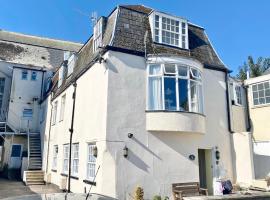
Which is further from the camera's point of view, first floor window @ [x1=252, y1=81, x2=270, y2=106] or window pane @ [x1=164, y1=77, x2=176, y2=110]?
first floor window @ [x1=252, y1=81, x2=270, y2=106]

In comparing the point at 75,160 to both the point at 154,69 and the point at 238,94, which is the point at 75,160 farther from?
the point at 238,94

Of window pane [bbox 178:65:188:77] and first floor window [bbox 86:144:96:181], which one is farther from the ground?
window pane [bbox 178:65:188:77]

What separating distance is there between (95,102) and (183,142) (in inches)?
192

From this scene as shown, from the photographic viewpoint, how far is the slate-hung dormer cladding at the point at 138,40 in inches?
511

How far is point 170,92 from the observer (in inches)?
A: 508

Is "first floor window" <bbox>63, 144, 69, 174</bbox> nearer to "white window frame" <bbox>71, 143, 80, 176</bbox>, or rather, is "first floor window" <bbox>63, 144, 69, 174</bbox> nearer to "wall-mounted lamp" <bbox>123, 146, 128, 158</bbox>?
"white window frame" <bbox>71, 143, 80, 176</bbox>

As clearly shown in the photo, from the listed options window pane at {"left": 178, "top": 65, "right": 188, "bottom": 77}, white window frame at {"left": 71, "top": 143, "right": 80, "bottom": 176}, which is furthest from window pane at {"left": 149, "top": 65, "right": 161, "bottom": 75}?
white window frame at {"left": 71, "top": 143, "right": 80, "bottom": 176}

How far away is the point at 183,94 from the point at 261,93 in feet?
24.1

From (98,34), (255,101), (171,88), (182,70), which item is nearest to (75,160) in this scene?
(171,88)

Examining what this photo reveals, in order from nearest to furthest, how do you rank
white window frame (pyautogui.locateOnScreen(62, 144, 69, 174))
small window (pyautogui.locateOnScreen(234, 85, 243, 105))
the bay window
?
the bay window → white window frame (pyautogui.locateOnScreen(62, 144, 69, 174)) → small window (pyautogui.locateOnScreen(234, 85, 243, 105))

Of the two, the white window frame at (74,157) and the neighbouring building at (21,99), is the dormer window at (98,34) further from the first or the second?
the neighbouring building at (21,99)

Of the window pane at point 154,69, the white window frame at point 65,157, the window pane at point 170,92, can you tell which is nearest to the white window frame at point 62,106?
→ the white window frame at point 65,157

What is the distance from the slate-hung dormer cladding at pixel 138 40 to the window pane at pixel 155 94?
138 centimetres

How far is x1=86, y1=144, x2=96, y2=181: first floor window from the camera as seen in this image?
41.2 feet
